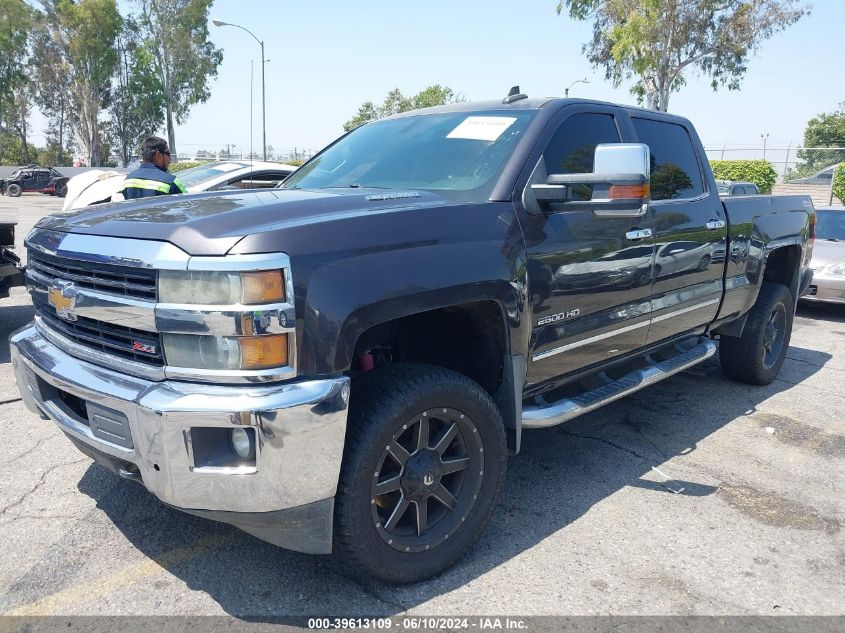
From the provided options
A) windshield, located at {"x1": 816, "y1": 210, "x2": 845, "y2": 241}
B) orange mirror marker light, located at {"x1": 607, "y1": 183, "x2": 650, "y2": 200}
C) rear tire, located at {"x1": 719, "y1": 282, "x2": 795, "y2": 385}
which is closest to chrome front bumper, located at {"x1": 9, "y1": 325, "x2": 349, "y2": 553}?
orange mirror marker light, located at {"x1": 607, "y1": 183, "x2": 650, "y2": 200}

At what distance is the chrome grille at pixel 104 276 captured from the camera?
232cm

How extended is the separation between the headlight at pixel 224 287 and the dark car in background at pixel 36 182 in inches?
1390

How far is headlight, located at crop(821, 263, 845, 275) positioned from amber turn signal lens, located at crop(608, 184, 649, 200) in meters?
6.73

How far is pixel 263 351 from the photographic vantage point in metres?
2.22

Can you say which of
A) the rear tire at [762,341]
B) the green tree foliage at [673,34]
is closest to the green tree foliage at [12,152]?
the green tree foliage at [673,34]

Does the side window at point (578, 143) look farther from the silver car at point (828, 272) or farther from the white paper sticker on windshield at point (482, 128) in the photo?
the silver car at point (828, 272)

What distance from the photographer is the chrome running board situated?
3.22 m

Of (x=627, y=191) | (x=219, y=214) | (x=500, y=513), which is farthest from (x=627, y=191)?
(x=219, y=214)

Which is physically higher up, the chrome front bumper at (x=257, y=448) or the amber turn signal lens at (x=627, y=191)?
the amber turn signal lens at (x=627, y=191)

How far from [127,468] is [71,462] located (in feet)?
5.26

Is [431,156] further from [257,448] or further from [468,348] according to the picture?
[257,448]

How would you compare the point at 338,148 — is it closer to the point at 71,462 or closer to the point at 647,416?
the point at 71,462

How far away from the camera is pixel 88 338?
8.58 ft

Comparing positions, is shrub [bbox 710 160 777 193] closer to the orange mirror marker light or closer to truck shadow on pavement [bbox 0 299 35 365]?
truck shadow on pavement [bbox 0 299 35 365]
